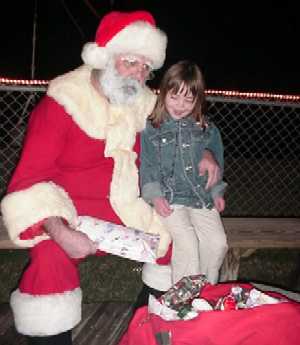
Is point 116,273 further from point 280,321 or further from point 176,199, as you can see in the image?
point 280,321

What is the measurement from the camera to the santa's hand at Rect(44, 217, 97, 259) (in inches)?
93.3

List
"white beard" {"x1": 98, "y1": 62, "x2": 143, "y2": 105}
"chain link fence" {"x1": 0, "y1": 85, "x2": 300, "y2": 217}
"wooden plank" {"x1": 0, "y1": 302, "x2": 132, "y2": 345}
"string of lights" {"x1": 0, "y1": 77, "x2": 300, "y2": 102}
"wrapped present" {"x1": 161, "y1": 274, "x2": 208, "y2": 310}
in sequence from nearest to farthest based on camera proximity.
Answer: "wrapped present" {"x1": 161, "y1": 274, "x2": 208, "y2": 310}
"white beard" {"x1": 98, "y1": 62, "x2": 143, "y2": 105}
"wooden plank" {"x1": 0, "y1": 302, "x2": 132, "y2": 345}
"string of lights" {"x1": 0, "y1": 77, "x2": 300, "y2": 102}
"chain link fence" {"x1": 0, "y1": 85, "x2": 300, "y2": 217}

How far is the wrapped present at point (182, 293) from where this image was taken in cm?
221

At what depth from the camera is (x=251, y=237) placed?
357cm

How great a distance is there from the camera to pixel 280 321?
197 cm

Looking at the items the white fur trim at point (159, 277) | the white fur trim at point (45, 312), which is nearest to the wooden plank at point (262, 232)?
the white fur trim at point (159, 277)

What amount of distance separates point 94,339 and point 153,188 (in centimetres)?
111

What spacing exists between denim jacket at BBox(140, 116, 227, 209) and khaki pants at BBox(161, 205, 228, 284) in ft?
0.27

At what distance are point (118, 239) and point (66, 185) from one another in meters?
0.43

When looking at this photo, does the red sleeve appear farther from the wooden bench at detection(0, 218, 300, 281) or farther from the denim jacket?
the wooden bench at detection(0, 218, 300, 281)

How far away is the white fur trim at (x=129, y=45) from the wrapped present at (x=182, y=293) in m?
1.19

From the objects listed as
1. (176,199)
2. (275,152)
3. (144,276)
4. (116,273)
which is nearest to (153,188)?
(176,199)

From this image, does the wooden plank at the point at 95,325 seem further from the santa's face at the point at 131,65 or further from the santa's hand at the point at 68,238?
the santa's face at the point at 131,65

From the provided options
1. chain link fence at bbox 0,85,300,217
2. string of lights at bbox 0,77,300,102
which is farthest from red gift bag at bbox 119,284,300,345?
chain link fence at bbox 0,85,300,217
